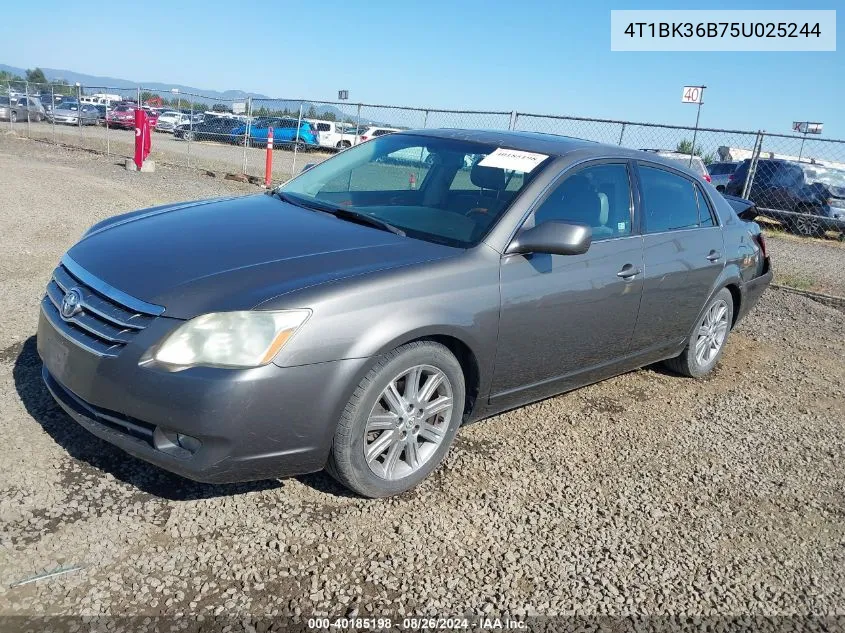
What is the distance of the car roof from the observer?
12.9ft

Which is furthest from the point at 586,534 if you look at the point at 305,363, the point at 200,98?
the point at 200,98

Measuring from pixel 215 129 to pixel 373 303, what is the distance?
20.6 metres

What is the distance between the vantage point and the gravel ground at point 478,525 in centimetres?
249

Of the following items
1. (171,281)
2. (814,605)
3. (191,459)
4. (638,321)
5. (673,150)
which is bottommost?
(814,605)

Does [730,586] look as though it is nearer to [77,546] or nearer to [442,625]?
[442,625]

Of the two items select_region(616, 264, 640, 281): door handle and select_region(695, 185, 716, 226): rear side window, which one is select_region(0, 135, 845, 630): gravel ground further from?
select_region(695, 185, 716, 226): rear side window

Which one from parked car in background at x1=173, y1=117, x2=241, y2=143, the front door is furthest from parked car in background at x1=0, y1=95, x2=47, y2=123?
the front door

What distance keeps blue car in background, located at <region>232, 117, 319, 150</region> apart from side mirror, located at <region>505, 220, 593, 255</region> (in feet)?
49.9

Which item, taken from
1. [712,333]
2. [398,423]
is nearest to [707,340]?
[712,333]

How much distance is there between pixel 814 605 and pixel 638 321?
1.81m

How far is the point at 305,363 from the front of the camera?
2623 millimetres

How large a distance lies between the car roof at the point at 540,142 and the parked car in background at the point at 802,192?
38.6 ft

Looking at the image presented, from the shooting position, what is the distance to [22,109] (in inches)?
1176

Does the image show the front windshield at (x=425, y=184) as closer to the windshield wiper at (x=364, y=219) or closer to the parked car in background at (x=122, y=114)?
the windshield wiper at (x=364, y=219)
